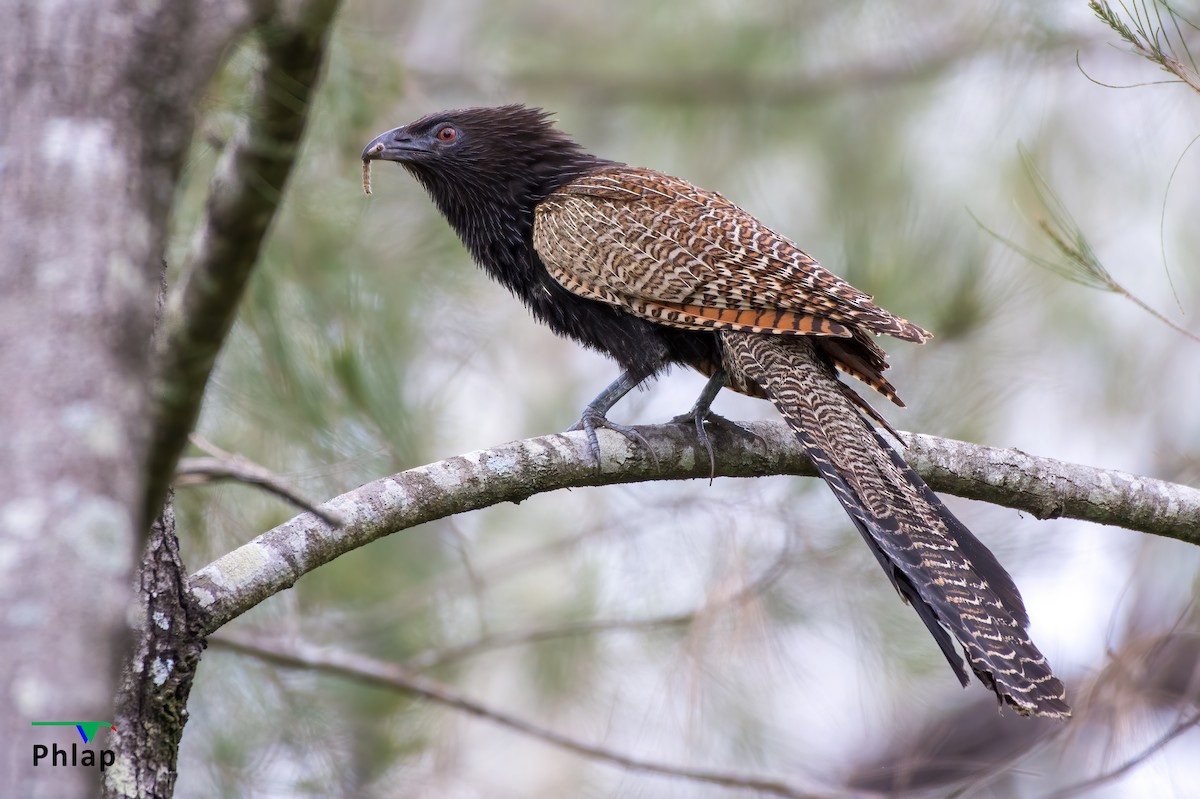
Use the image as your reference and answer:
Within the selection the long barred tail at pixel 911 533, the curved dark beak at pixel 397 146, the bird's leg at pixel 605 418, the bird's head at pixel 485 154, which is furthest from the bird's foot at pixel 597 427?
the curved dark beak at pixel 397 146

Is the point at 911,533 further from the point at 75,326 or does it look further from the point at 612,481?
the point at 75,326

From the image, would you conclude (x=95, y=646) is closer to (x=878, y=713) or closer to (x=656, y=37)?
(x=878, y=713)

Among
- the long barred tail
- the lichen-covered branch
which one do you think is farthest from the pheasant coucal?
the lichen-covered branch

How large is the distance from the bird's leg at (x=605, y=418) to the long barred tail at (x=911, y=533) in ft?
1.10

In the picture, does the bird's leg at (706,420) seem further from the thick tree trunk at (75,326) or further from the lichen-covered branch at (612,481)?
the thick tree trunk at (75,326)

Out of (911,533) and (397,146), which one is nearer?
(911,533)

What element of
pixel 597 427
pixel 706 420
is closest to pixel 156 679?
pixel 597 427

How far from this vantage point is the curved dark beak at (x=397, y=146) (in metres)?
3.93

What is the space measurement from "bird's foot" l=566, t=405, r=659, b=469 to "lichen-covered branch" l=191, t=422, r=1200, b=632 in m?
0.02

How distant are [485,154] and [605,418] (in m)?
1.29

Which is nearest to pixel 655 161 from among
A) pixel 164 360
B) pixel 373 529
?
pixel 373 529

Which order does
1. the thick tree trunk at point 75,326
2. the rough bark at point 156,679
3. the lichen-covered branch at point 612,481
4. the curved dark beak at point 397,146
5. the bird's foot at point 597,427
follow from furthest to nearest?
the curved dark beak at point 397,146 < the bird's foot at point 597,427 < the lichen-covered branch at point 612,481 < the rough bark at point 156,679 < the thick tree trunk at point 75,326

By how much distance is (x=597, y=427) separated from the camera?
3.10 m

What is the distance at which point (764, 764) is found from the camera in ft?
17.0
